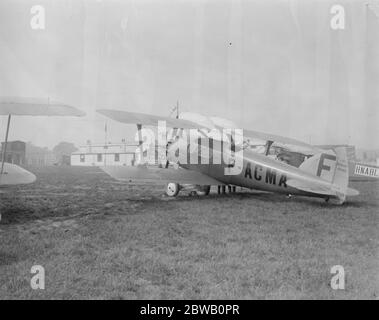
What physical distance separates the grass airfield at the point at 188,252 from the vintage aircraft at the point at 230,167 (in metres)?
0.89

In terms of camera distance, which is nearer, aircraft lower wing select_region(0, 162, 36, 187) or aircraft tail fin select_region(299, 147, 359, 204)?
aircraft lower wing select_region(0, 162, 36, 187)

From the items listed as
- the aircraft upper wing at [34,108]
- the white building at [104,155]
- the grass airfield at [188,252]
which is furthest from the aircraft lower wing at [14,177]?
the white building at [104,155]

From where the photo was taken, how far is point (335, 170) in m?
8.14

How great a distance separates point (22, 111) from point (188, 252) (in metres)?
3.81

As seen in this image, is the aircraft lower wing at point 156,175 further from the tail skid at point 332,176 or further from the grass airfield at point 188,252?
the tail skid at point 332,176

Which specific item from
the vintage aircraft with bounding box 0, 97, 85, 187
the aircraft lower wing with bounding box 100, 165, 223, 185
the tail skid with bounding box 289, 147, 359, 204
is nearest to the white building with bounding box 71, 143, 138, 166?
the aircraft lower wing with bounding box 100, 165, 223, 185

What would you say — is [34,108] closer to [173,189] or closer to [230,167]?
[173,189]

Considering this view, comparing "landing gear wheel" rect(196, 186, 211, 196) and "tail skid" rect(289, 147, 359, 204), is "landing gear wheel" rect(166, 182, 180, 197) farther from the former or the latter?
"tail skid" rect(289, 147, 359, 204)

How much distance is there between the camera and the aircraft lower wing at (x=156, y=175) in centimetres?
908

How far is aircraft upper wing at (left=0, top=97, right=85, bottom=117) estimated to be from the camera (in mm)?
5598

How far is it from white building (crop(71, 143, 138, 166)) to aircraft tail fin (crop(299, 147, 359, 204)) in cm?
4593
